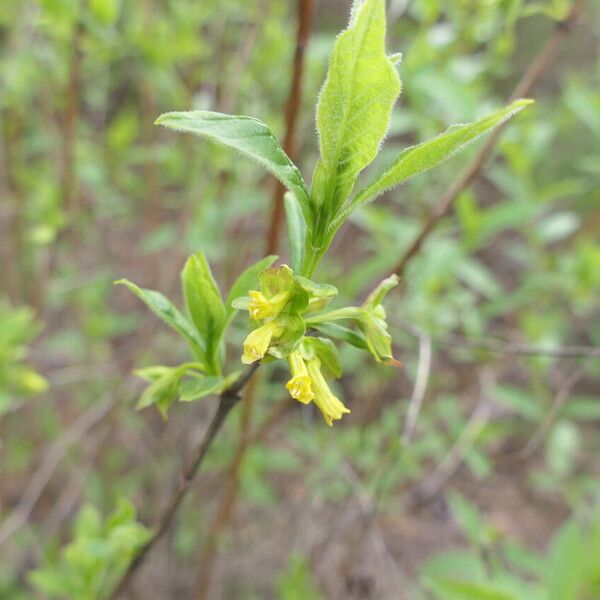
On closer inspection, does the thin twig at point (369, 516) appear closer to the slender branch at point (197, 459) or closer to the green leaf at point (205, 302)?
the slender branch at point (197, 459)

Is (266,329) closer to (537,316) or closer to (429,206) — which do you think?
(429,206)

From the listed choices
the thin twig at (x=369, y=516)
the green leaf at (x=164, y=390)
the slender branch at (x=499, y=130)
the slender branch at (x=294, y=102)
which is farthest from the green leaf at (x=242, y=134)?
the thin twig at (x=369, y=516)

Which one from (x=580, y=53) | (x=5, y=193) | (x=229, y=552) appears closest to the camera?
(x=229, y=552)

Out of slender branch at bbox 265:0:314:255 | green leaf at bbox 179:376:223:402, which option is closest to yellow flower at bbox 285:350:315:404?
green leaf at bbox 179:376:223:402

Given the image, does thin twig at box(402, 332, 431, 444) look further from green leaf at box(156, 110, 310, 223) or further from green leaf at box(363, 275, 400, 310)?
green leaf at box(156, 110, 310, 223)

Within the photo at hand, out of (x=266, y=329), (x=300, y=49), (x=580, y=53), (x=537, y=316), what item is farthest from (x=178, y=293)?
(x=580, y=53)

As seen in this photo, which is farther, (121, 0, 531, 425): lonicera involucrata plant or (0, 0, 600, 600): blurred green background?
(0, 0, 600, 600): blurred green background
